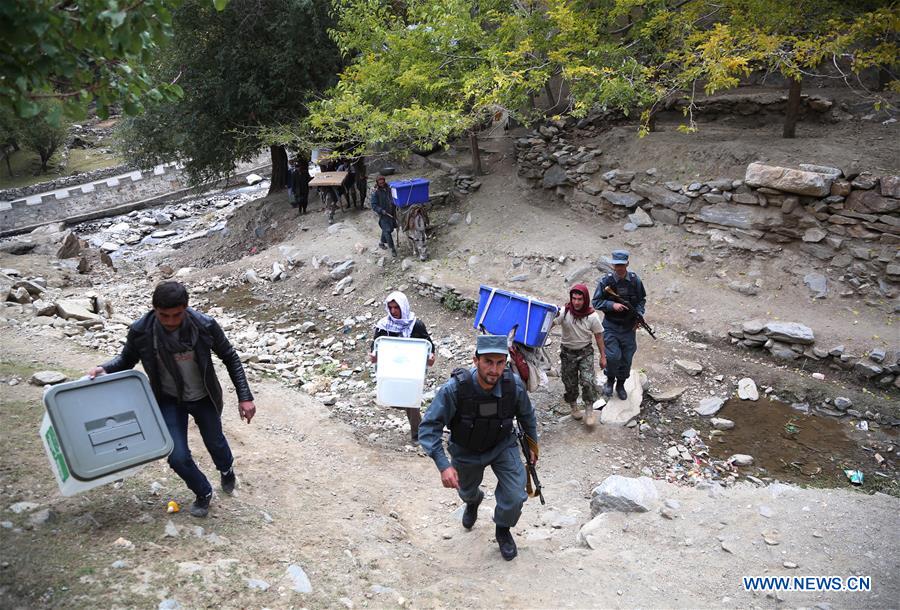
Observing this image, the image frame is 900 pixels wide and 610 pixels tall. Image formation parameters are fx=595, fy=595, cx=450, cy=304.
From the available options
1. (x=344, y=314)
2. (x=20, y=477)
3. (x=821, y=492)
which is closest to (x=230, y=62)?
(x=344, y=314)

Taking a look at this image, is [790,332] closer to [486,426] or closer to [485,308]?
[485,308]

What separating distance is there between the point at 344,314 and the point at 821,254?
743 centimetres

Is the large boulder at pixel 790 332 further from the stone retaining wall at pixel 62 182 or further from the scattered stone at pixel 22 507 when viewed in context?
the stone retaining wall at pixel 62 182

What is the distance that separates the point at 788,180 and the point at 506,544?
7151 mm

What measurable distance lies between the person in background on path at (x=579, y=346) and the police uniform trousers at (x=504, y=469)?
222 centimetres

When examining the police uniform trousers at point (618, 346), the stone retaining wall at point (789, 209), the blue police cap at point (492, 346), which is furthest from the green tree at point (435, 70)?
the blue police cap at point (492, 346)

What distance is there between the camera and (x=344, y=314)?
10.4 m

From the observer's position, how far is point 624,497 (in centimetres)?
458

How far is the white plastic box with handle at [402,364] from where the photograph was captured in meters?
5.42

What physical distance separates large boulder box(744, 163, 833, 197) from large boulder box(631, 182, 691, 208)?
103 cm

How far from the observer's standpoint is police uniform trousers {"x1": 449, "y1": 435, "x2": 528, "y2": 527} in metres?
3.78

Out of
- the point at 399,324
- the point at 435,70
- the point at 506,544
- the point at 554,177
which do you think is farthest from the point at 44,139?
the point at 506,544

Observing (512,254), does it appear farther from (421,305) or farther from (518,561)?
(518,561)

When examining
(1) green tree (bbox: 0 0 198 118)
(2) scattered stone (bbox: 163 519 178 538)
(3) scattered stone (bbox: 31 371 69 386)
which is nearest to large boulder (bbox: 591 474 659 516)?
(2) scattered stone (bbox: 163 519 178 538)
